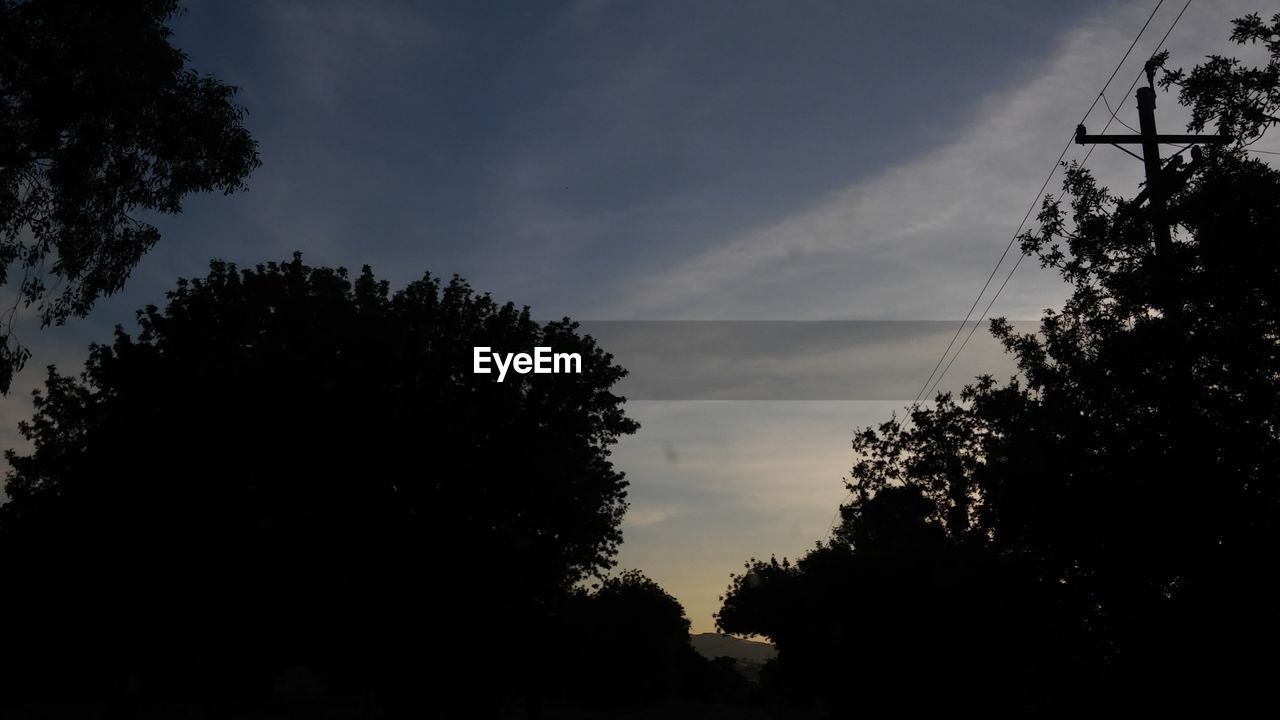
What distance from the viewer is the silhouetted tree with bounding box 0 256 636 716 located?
34.4 metres

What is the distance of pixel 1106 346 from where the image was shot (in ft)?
65.2

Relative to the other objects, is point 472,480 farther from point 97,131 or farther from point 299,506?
point 97,131

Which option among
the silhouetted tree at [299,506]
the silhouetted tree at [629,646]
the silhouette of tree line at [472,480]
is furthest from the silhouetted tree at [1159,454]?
the silhouetted tree at [629,646]

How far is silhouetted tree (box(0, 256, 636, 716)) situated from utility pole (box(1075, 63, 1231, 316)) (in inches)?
882

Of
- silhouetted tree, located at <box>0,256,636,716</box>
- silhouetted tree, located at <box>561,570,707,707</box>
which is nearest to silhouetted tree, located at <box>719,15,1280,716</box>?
silhouetted tree, located at <box>0,256,636,716</box>

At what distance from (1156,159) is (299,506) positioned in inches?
1121

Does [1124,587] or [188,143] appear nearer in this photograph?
[1124,587]

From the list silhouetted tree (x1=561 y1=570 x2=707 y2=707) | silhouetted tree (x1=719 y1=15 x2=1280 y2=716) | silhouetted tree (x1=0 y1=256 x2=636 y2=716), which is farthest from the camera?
silhouetted tree (x1=561 y1=570 x2=707 y2=707)

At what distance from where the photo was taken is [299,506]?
33812mm

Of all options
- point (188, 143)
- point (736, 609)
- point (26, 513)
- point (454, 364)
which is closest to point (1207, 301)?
point (188, 143)

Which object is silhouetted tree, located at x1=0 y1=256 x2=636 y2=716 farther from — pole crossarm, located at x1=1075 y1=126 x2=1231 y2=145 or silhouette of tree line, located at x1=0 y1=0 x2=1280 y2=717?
pole crossarm, located at x1=1075 y1=126 x2=1231 y2=145

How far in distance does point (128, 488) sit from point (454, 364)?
12.5 m

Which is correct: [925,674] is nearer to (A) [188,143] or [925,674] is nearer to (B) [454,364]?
(B) [454,364]

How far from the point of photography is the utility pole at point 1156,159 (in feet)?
59.9
